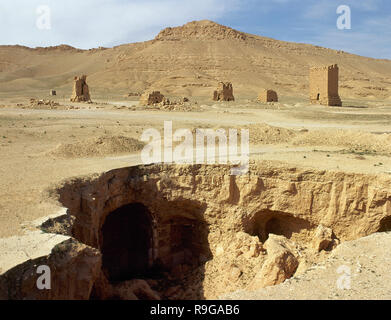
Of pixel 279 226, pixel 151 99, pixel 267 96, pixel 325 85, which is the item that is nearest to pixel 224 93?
pixel 267 96

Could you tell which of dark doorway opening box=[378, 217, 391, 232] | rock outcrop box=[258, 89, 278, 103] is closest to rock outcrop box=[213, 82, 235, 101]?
rock outcrop box=[258, 89, 278, 103]

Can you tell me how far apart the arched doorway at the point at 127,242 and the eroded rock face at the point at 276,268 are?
4.30 metres

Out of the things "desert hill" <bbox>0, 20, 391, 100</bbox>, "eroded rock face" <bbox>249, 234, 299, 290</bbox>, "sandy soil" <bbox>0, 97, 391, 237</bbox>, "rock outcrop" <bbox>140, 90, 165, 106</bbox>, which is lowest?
"eroded rock face" <bbox>249, 234, 299, 290</bbox>

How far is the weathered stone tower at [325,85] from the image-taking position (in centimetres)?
3468

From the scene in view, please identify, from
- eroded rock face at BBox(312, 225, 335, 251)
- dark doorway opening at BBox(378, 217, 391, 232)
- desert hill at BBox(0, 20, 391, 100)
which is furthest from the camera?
desert hill at BBox(0, 20, 391, 100)

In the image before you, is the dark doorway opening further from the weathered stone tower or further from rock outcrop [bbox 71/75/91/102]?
rock outcrop [bbox 71/75/91/102]

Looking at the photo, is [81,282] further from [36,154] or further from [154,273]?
[36,154]

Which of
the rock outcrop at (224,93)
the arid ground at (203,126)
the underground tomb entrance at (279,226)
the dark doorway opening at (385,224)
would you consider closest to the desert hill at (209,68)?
the arid ground at (203,126)

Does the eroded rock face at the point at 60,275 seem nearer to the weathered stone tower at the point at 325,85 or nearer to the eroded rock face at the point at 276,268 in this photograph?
the eroded rock face at the point at 276,268

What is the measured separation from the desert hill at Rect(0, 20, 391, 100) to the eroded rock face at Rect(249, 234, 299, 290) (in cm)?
4525

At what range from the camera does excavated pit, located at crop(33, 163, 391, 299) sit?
35.6ft

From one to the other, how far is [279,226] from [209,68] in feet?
185

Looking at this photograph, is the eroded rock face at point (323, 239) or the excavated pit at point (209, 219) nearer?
the excavated pit at point (209, 219)

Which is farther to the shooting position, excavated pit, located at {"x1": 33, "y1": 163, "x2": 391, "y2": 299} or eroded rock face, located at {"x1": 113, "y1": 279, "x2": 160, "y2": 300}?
excavated pit, located at {"x1": 33, "y1": 163, "x2": 391, "y2": 299}
